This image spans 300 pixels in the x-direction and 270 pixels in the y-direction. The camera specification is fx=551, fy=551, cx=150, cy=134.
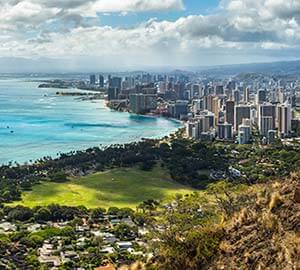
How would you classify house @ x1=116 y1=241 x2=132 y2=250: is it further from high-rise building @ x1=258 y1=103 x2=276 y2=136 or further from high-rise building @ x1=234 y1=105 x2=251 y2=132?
high-rise building @ x1=234 y1=105 x2=251 y2=132

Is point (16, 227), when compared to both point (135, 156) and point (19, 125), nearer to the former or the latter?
point (135, 156)

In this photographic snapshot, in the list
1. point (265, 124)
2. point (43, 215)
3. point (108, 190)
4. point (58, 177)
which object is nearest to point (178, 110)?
point (265, 124)

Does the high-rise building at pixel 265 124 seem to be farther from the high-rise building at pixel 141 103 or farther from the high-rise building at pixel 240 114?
the high-rise building at pixel 141 103

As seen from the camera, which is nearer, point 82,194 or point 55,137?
point 82,194

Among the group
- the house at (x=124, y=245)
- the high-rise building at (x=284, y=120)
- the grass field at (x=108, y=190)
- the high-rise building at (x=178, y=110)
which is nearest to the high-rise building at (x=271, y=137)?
the high-rise building at (x=284, y=120)

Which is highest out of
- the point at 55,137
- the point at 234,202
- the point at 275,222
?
the point at 275,222

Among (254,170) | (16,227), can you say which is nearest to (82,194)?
(16,227)

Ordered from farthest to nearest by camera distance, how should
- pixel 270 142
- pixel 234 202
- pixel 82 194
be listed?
1. pixel 270 142
2. pixel 82 194
3. pixel 234 202
